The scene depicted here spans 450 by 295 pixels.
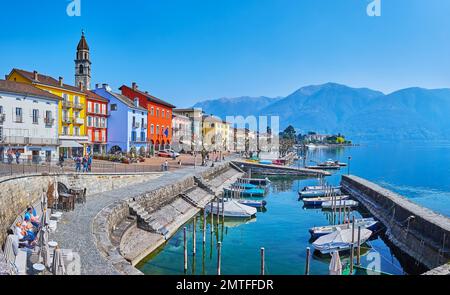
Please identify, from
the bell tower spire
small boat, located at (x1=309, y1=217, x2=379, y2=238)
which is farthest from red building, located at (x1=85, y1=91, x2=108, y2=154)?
small boat, located at (x1=309, y1=217, x2=379, y2=238)

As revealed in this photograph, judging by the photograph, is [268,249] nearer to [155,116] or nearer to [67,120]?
[67,120]

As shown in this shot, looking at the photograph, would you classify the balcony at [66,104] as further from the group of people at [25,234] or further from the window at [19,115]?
the group of people at [25,234]

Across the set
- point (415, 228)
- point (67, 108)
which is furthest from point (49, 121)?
point (415, 228)

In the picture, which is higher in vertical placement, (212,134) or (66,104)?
(66,104)

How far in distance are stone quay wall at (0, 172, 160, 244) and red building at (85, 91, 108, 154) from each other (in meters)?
24.7

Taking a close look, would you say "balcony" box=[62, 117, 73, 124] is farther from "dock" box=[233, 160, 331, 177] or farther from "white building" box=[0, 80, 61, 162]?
"dock" box=[233, 160, 331, 177]

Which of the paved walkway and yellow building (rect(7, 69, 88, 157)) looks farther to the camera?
yellow building (rect(7, 69, 88, 157))

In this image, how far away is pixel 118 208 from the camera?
2483cm

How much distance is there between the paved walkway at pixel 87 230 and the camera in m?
14.5

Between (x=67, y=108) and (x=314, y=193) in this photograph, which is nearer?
(x=67, y=108)

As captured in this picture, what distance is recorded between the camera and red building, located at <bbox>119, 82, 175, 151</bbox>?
2719 inches

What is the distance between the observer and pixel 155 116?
7281cm

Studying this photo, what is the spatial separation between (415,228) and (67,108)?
154ft

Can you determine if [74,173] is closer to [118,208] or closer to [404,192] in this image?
[118,208]
